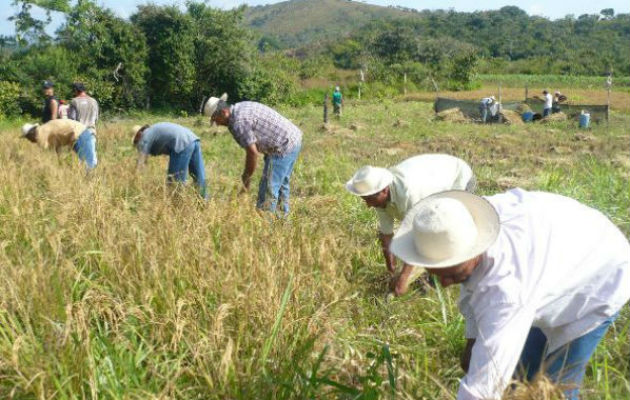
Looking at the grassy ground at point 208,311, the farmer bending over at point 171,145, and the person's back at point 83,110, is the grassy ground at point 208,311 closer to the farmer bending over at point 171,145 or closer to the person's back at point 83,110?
the farmer bending over at point 171,145

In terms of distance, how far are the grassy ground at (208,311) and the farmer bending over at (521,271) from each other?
0.75 ft

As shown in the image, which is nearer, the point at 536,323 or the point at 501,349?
the point at 501,349

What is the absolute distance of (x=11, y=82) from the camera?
2352 centimetres

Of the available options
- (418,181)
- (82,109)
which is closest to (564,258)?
(418,181)

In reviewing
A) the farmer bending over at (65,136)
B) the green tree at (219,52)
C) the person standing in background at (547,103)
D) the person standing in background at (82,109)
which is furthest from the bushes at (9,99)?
the person standing in background at (547,103)

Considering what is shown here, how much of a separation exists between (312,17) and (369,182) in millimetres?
165785

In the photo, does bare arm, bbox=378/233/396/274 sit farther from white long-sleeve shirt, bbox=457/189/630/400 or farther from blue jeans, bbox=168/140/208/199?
blue jeans, bbox=168/140/208/199

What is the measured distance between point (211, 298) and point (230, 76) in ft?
84.9

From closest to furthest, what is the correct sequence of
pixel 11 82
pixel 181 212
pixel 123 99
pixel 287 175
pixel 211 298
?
pixel 211 298 < pixel 181 212 < pixel 287 175 < pixel 11 82 < pixel 123 99

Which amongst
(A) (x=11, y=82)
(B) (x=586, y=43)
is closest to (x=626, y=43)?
(B) (x=586, y=43)

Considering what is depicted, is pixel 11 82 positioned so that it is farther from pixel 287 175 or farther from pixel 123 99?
pixel 287 175

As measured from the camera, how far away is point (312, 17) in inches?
6344

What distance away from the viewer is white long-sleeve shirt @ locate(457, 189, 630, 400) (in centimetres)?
158

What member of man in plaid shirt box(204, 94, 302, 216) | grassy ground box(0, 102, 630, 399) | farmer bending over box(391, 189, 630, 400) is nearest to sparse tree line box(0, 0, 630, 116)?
man in plaid shirt box(204, 94, 302, 216)
